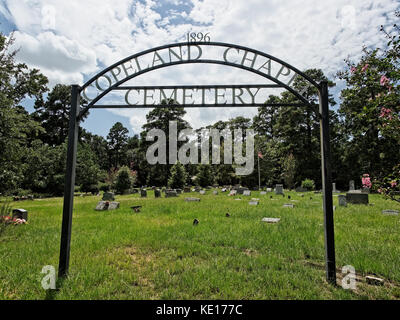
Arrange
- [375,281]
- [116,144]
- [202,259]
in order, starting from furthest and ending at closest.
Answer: [116,144], [202,259], [375,281]

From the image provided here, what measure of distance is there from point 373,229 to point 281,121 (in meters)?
30.4

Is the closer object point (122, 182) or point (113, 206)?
point (113, 206)

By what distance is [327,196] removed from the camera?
3.54 m

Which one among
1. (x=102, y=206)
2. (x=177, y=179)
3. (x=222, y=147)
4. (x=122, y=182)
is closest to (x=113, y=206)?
(x=102, y=206)

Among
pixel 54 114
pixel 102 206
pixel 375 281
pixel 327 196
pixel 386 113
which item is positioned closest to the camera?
pixel 375 281

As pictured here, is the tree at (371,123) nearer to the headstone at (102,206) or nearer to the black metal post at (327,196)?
the black metal post at (327,196)

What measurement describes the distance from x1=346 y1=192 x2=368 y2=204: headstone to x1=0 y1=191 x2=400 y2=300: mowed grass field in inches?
199

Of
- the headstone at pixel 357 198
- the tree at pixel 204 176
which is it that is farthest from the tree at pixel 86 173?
the headstone at pixel 357 198

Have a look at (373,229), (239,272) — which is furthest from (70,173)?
(373,229)

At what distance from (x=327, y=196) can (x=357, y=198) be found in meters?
10.8

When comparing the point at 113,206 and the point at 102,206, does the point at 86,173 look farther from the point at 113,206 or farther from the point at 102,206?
the point at 113,206

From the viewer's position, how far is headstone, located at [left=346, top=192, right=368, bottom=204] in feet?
38.6
